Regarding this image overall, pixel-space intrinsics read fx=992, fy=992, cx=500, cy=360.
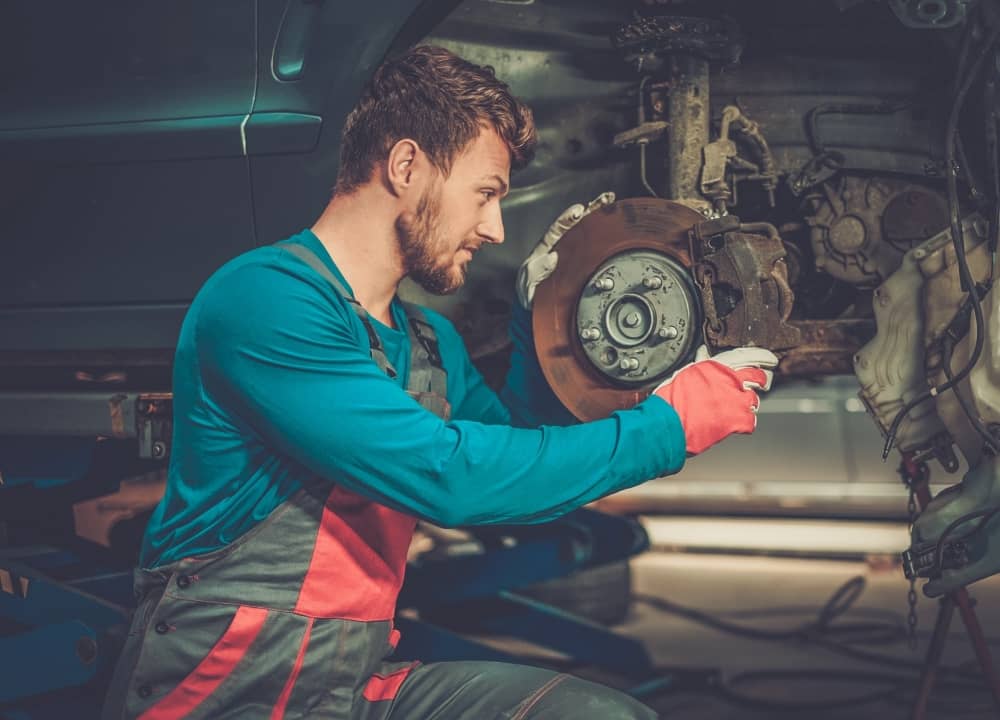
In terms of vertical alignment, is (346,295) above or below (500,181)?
below

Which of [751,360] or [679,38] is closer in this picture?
[751,360]

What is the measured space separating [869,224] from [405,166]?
0.84m

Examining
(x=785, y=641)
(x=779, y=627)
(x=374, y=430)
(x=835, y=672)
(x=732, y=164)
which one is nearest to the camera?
(x=374, y=430)

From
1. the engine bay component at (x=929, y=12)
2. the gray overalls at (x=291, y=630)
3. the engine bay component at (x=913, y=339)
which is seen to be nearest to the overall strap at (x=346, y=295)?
→ the gray overalls at (x=291, y=630)

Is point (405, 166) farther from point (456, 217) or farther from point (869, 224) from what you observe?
point (869, 224)

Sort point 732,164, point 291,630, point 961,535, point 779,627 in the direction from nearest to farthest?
point 291,630, point 961,535, point 732,164, point 779,627

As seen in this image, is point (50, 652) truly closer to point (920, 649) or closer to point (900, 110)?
point (900, 110)

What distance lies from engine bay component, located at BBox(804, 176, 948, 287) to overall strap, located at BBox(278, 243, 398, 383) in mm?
826

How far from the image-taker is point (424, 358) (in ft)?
4.99

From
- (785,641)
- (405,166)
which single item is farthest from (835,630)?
(405,166)

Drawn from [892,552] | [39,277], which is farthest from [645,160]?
[892,552]

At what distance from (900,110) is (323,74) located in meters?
1.01

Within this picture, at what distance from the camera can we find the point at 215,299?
1.26 meters

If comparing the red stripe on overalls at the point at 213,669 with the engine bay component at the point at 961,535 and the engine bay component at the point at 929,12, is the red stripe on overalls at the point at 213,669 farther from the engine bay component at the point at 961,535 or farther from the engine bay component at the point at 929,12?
the engine bay component at the point at 929,12
